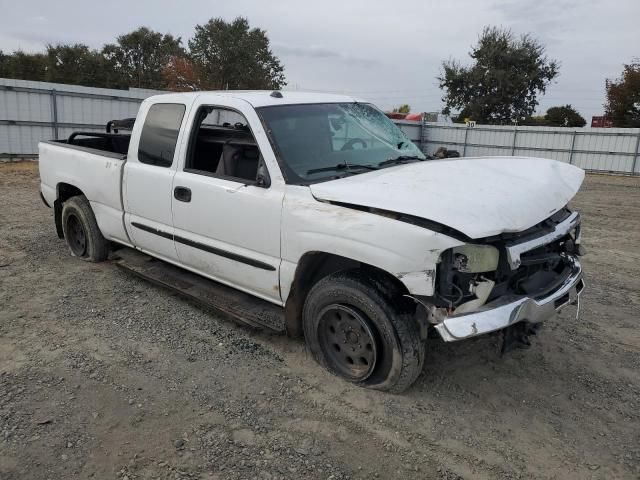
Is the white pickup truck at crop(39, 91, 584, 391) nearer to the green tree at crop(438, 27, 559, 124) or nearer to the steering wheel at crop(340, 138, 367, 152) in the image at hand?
the steering wheel at crop(340, 138, 367, 152)

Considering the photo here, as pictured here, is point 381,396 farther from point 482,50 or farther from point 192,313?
point 482,50

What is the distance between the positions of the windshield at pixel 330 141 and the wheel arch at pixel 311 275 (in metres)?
0.54

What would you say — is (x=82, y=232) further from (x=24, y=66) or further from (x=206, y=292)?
(x=24, y=66)

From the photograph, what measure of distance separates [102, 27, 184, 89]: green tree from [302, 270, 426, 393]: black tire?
4697 centimetres

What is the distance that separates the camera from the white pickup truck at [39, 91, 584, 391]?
2914mm

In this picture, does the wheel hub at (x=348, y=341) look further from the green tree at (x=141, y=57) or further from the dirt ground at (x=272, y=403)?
the green tree at (x=141, y=57)

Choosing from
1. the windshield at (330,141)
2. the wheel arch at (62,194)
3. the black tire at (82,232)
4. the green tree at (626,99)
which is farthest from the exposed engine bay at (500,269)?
the green tree at (626,99)

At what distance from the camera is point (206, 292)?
4348 millimetres

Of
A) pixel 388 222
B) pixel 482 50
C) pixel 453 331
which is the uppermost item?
pixel 482 50

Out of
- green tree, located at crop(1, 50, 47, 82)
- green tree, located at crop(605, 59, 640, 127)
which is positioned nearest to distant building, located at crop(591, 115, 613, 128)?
green tree, located at crop(605, 59, 640, 127)

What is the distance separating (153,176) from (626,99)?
114 feet

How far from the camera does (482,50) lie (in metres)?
39.0

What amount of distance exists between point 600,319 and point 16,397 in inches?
182

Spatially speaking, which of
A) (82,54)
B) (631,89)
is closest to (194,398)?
(631,89)
